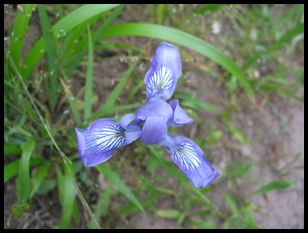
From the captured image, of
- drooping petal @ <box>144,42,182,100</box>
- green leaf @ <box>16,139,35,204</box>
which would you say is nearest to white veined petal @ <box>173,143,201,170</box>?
drooping petal @ <box>144,42,182,100</box>

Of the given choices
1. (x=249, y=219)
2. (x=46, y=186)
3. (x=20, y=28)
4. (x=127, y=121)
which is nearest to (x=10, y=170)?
(x=46, y=186)

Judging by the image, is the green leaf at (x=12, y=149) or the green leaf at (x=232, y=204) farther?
the green leaf at (x=232, y=204)

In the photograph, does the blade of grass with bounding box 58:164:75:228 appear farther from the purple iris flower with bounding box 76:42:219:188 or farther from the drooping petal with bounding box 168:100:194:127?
the drooping petal with bounding box 168:100:194:127

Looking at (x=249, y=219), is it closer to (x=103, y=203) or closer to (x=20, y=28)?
(x=103, y=203)

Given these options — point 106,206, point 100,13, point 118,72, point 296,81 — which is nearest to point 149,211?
point 106,206

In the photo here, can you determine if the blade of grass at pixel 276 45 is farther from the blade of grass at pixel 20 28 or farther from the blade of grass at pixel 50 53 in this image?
the blade of grass at pixel 20 28

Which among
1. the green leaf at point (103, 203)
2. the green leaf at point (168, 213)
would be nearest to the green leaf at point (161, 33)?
the green leaf at point (103, 203)
